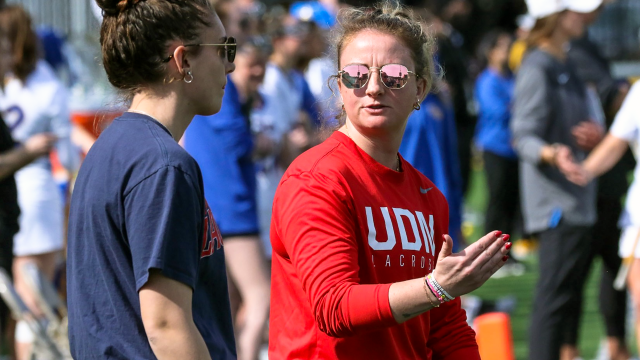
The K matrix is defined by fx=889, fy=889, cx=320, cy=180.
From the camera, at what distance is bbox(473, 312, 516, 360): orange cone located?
16.8 feet

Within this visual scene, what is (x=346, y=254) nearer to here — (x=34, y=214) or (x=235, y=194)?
(x=235, y=194)

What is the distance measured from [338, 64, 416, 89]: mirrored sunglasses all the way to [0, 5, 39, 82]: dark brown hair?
389 cm

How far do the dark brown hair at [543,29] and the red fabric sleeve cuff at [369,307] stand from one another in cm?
361

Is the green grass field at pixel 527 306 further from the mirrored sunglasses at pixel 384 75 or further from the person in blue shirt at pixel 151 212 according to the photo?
the person in blue shirt at pixel 151 212

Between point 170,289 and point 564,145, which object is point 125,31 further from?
point 564,145

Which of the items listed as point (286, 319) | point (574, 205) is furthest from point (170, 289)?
point (574, 205)

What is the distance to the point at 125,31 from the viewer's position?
6.91 feet

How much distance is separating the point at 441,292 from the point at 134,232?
70cm

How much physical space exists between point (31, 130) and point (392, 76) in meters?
3.89

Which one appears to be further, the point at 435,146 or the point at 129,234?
the point at 435,146

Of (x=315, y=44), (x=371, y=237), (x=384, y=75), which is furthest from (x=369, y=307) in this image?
(x=315, y=44)

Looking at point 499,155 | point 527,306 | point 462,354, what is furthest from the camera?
point 499,155

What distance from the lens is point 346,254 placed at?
2.15 m

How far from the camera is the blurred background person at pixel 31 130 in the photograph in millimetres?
5707
